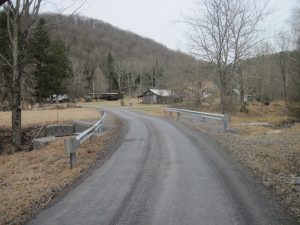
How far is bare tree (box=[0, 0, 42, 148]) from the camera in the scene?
59.8 feet

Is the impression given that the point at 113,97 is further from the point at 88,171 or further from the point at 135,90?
the point at 88,171

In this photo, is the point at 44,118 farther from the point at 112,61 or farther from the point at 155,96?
the point at 112,61

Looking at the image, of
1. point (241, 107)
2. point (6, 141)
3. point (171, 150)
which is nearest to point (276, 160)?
point (171, 150)

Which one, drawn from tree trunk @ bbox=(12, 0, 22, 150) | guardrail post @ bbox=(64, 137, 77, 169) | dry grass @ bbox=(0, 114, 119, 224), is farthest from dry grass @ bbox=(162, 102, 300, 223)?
tree trunk @ bbox=(12, 0, 22, 150)

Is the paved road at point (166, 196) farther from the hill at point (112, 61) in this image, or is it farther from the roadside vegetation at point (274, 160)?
the hill at point (112, 61)

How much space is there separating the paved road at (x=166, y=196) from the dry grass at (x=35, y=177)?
505 millimetres

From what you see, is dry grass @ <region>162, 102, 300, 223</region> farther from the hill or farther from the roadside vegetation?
the hill

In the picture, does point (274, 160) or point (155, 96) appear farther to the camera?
point (155, 96)

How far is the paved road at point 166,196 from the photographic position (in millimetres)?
6234

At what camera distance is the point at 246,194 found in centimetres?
754

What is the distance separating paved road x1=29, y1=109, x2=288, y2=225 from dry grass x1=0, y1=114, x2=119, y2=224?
50cm

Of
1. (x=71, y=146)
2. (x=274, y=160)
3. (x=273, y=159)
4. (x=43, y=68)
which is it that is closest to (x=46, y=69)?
(x=43, y=68)

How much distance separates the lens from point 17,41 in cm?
1869

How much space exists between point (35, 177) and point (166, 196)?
463 centimetres
